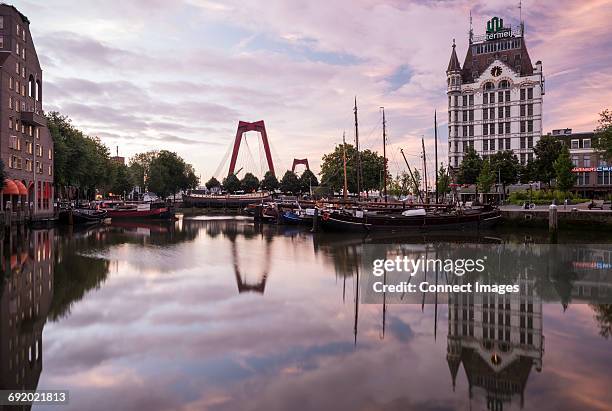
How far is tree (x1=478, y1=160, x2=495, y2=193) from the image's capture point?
220 feet

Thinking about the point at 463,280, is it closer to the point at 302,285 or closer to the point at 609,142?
the point at 302,285

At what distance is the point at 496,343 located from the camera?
1123cm

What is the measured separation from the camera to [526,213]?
4950 centimetres

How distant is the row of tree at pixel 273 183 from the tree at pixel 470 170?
41.1m

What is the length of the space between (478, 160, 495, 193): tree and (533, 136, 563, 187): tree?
21.4ft

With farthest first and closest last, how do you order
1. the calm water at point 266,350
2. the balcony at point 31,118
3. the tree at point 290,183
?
the tree at point 290,183, the balcony at point 31,118, the calm water at point 266,350

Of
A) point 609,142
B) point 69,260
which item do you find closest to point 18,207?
point 69,260

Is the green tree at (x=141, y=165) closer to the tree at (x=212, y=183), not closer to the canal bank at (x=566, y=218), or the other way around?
the tree at (x=212, y=183)

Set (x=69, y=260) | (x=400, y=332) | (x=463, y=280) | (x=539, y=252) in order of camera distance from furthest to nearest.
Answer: (x=539, y=252), (x=69, y=260), (x=463, y=280), (x=400, y=332)

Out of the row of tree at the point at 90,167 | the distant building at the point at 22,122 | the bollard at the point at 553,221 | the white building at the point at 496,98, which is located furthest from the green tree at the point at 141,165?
the bollard at the point at 553,221

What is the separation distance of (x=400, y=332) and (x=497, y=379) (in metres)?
3.47

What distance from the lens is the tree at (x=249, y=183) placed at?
123 m

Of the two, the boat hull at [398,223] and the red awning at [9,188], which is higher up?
the red awning at [9,188]

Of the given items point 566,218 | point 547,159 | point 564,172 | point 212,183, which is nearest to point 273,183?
point 212,183
